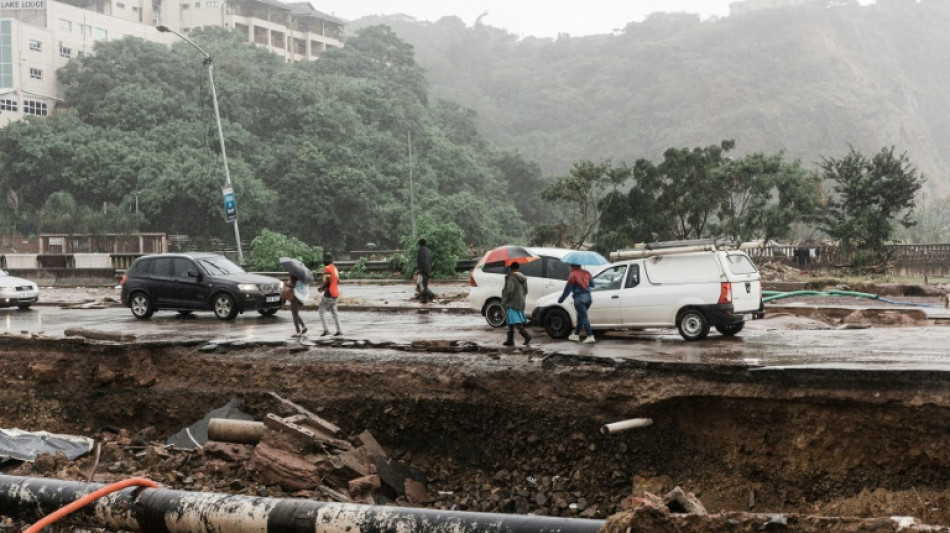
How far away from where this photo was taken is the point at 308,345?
13.7m

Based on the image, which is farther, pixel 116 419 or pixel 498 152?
pixel 498 152

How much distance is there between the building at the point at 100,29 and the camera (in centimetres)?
7900

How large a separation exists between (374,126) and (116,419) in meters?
66.3

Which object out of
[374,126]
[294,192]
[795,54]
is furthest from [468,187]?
[795,54]

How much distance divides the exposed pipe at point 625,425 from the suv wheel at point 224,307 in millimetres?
11126

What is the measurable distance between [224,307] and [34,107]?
7192 cm

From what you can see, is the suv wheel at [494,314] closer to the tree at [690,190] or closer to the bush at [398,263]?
the bush at [398,263]

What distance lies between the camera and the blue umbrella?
1376 centimetres

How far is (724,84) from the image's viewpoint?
14325 centimetres

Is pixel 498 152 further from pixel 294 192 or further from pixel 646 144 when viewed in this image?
pixel 646 144

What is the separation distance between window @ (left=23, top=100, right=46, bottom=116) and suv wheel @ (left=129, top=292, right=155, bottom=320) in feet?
226

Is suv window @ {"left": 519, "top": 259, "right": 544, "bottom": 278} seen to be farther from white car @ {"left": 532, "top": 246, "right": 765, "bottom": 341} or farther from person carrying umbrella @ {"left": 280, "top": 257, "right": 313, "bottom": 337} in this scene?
person carrying umbrella @ {"left": 280, "top": 257, "right": 313, "bottom": 337}

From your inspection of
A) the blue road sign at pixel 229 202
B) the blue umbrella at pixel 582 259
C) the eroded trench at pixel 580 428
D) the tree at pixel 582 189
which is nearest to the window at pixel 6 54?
the blue road sign at pixel 229 202

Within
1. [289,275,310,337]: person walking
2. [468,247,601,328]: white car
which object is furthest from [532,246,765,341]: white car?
[289,275,310,337]: person walking
